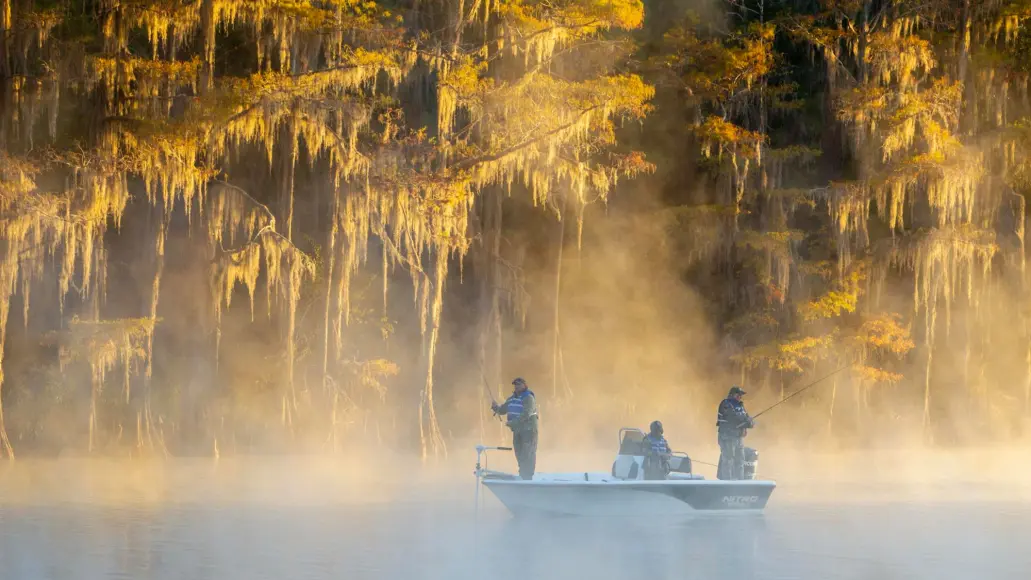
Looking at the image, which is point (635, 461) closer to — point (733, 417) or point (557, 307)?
point (733, 417)

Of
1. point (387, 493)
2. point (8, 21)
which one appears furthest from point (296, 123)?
point (387, 493)

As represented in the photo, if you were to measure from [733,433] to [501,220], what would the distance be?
482 inches

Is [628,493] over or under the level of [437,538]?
over

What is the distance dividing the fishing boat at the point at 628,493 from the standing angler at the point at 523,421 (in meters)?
0.24

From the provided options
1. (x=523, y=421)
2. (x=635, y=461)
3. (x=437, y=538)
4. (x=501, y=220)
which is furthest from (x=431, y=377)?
(x=437, y=538)

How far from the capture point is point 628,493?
15.4 metres

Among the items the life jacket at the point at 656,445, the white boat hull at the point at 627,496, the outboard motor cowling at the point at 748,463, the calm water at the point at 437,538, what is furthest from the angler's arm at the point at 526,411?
the outboard motor cowling at the point at 748,463

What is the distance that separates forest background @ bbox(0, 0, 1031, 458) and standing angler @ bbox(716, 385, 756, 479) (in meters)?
8.08

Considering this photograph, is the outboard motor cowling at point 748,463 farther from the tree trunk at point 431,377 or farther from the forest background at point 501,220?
the forest background at point 501,220

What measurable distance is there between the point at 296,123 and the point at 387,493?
7602mm

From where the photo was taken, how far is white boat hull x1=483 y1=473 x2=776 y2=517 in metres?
15.2

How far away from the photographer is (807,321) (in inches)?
1067

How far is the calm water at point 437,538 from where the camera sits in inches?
Result: 464

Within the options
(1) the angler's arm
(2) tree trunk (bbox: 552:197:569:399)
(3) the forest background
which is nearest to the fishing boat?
(1) the angler's arm
